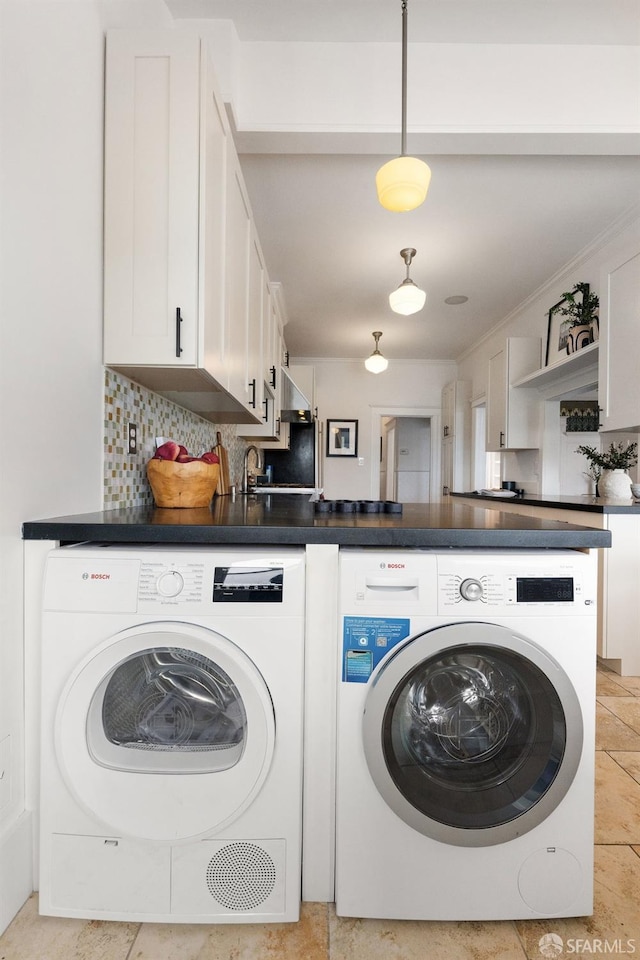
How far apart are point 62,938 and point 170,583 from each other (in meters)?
0.83

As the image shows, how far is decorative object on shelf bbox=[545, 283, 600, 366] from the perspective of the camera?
317 cm

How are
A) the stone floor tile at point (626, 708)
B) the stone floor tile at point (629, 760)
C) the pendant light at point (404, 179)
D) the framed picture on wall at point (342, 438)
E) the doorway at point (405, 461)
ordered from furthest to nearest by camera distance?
1. the doorway at point (405, 461)
2. the framed picture on wall at point (342, 438)
3. the stone floor tile at point (626, 708)
4. the stone floor tile at point (629, 760)
5. the pendant light at point (404, 179)

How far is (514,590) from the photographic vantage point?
1.10 meters

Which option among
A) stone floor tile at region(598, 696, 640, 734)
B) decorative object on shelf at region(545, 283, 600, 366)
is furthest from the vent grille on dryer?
decorative object on shelf at region(545, 283, 600, 366)

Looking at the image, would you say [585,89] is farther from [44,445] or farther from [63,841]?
[63,841]

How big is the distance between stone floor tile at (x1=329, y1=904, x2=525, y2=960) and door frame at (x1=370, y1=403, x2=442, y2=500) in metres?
5.04

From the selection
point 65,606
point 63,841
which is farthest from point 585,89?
point 63,841

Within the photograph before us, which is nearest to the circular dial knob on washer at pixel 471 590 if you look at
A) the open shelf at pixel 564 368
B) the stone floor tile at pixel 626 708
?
the stone floor tile at pixel 626 708

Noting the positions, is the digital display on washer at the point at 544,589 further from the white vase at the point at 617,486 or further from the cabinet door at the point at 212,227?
the white vase at the point at 617,486

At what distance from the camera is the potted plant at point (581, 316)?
3165 millimetres

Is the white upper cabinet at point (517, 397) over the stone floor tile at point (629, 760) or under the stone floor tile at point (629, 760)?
over

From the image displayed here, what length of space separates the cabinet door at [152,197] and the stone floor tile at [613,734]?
2.15 m

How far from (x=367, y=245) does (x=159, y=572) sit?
116 inches

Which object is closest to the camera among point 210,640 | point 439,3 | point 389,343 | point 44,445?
point 210,640
